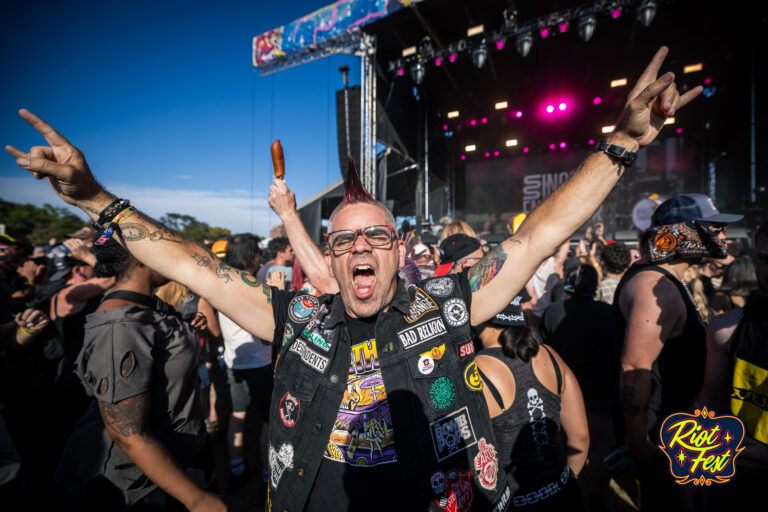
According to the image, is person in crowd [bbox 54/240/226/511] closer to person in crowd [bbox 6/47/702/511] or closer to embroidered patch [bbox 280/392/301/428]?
person in crowd [bbox 6/47/702/511]

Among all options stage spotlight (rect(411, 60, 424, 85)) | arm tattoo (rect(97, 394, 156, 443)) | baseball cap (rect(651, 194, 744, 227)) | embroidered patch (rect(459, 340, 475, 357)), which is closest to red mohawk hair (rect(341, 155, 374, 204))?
embroidered patch (rect(459, 340, 475, 357))

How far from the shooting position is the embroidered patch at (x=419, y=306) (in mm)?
1608

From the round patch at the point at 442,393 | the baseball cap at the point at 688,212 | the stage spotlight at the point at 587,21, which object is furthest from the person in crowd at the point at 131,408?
the stage spotlight at the point at 587,21

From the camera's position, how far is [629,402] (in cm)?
223

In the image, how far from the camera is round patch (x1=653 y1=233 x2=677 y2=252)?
2.36 m

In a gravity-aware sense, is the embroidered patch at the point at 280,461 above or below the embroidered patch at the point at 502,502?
above

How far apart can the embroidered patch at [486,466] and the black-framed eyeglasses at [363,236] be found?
1033mm

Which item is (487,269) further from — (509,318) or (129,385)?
(129,385)

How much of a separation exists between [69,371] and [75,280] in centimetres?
112

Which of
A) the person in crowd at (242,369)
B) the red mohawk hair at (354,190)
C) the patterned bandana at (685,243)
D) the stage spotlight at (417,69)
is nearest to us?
the red mohawk hair at (354,190)

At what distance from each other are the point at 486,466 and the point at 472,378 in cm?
36

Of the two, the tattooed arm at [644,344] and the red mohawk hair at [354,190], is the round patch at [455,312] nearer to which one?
the red mohawk hair at [354,190]

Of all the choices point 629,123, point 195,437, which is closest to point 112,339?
point 195,437

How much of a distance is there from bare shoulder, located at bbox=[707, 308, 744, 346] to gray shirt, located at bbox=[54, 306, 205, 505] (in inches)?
119
